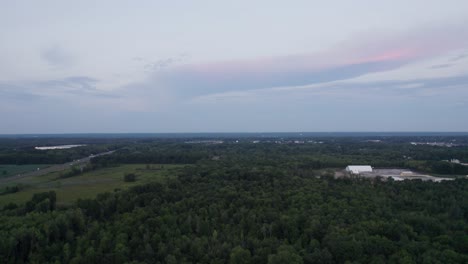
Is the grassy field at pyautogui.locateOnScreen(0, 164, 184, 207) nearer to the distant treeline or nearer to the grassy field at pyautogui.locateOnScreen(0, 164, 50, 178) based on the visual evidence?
the distant treeline

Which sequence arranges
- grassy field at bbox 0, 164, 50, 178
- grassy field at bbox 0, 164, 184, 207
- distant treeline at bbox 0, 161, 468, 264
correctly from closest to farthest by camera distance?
distant treeline at bbox 0, 161, 468, 264, grassy field at bbox 0, 164, 184, 207, grassy field at bbox 0, 164, 50, 178

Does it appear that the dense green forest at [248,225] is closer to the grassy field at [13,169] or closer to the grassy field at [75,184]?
the grassy field at [75,184]

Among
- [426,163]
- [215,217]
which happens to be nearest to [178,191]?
[215,217]

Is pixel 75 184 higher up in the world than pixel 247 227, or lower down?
higher up

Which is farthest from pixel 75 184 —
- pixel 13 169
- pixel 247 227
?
pixel 247 227

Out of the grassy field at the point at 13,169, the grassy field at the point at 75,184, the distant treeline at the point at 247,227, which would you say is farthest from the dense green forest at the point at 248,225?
the grassy field at the point at 13,169

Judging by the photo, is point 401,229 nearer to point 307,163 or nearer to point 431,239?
point 431,239

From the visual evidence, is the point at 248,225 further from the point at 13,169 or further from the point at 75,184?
the point at 13,169

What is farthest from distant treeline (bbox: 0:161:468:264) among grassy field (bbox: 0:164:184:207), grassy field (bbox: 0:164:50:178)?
grassy field (bbox: 0:164:50:178)
